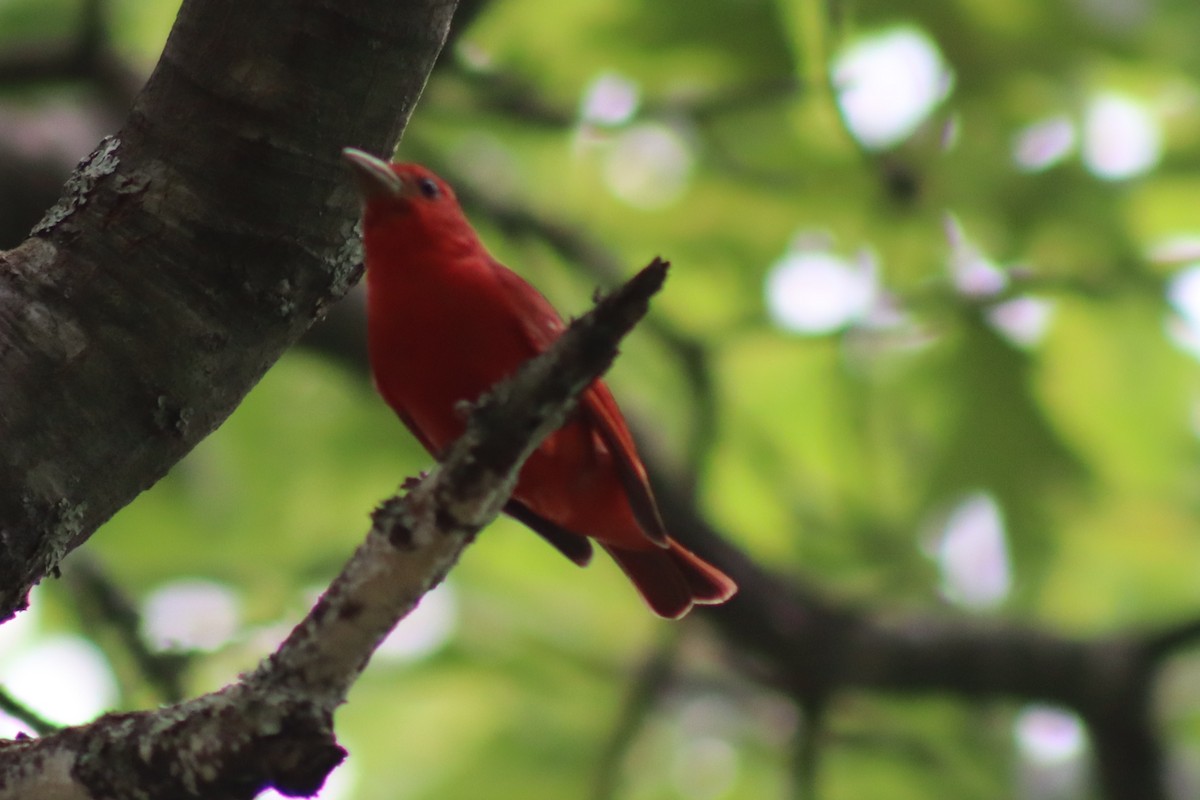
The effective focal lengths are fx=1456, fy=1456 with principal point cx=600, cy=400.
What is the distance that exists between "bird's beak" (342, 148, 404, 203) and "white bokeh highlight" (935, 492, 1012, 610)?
3.65m

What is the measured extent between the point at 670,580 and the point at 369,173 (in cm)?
151

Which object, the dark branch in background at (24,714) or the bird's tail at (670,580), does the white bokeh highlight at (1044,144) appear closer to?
the bird's tail at (670,580)

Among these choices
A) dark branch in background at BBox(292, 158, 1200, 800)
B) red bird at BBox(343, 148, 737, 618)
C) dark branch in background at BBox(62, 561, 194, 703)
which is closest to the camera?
red bird at BBox(343, 148, 737, 618)

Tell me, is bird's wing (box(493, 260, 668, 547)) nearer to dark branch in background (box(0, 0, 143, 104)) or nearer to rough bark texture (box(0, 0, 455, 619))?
rough bark texture (box(0, 0, 455, 619))

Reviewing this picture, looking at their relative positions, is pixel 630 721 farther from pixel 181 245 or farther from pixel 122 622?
pixel 181 245

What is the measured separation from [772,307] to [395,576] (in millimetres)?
4166

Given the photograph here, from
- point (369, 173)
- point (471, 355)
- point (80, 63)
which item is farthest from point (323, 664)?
point (80, 63)

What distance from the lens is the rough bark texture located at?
7.64 ft

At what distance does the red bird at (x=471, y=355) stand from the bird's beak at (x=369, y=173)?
13 millimetres

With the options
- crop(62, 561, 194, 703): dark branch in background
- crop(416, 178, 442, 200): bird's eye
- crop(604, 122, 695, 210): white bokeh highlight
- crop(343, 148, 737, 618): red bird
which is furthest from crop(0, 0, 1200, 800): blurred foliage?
crop(343, 148, 737, 618): red bird

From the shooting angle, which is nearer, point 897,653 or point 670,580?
point 670,580

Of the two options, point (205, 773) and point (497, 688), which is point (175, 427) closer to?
point (205, 773)

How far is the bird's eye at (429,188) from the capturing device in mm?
3615

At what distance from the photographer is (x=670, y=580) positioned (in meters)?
3.64
